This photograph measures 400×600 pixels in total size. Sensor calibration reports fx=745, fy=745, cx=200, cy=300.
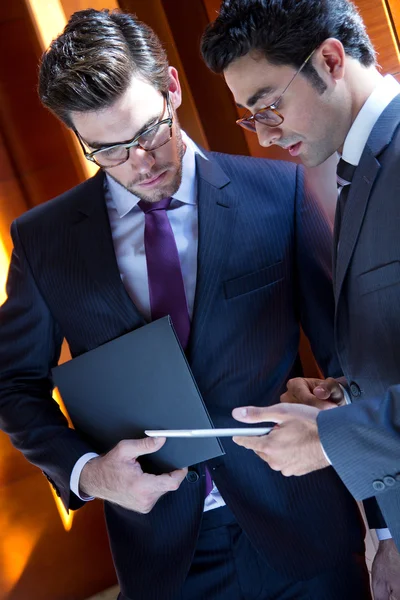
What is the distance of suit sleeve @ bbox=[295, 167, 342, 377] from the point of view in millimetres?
1829

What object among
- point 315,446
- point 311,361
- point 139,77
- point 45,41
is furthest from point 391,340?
point 45,41

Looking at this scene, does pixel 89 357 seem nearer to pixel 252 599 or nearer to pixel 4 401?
pixel 4 401

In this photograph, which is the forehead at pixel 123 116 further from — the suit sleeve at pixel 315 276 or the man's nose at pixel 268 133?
the suit sleeve at pixel 315 276

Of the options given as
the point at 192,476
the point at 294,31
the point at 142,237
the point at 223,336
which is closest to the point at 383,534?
the point at 192,476

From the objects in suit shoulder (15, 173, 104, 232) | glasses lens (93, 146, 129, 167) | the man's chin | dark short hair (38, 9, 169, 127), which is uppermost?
dark short hair (38, 9, 169, 127)

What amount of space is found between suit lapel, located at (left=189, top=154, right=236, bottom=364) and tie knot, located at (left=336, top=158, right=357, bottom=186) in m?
0.37

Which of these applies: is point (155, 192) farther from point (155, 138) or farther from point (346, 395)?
point (346, 395)

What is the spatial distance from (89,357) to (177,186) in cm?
48

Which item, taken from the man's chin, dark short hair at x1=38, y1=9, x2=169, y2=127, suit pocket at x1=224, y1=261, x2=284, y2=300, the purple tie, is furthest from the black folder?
dark short hair at x1=38, y1=9, x2=169, y2=127

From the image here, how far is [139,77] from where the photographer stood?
1825 mm

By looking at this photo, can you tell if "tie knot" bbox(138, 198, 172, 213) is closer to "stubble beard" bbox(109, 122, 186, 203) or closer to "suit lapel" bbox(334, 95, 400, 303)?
"stubble beard" bbox(109, 122, 186, 203)

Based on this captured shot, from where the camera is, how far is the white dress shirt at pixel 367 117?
1.47 meters

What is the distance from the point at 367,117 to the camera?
1.47 metres

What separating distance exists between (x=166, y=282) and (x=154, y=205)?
0.21 m
